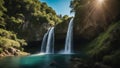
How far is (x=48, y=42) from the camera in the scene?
5497 centimetres

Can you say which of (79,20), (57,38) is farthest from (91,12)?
(57,38)

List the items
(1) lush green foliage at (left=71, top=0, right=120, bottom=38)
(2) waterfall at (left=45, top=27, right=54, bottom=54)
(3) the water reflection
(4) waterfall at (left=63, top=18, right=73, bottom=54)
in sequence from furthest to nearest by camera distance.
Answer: (2) waterfall at (left=45, top=27, right=54, bottom=54)
(4) waterfall at (left=63, top=18, right=73, bottom=54)
(1) lush green foliage at (left=71, top=0, right=120, bottom=38)
(3) the water reflection

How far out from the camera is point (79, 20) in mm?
47969

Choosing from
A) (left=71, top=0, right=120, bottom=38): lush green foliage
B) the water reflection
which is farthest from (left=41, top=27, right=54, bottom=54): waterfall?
the water reflection

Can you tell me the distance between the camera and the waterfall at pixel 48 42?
54.7 meters

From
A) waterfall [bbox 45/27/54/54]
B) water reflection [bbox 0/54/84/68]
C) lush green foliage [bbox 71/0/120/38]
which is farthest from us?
waterfall [bbox 45/27/54/54]

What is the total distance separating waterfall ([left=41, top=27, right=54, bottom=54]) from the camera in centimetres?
5466

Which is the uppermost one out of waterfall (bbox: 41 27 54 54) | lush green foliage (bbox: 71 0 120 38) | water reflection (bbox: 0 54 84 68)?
lush green foliage (bbox: 71 0 120 38)

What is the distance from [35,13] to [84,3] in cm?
1825

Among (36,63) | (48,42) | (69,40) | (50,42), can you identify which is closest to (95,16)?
(69,40)

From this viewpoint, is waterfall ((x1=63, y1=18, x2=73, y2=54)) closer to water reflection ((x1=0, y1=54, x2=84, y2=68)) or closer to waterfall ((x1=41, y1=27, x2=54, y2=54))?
waterfall ((x1=41, y1=27, x2=54, y2=54))

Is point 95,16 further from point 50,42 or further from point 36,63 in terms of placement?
point 36,63

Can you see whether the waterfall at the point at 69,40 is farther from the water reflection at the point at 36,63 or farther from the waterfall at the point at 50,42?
the water reflection at the point at 36,63

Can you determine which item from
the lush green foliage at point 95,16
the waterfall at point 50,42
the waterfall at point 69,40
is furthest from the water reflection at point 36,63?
the waterfall at point 50,42
